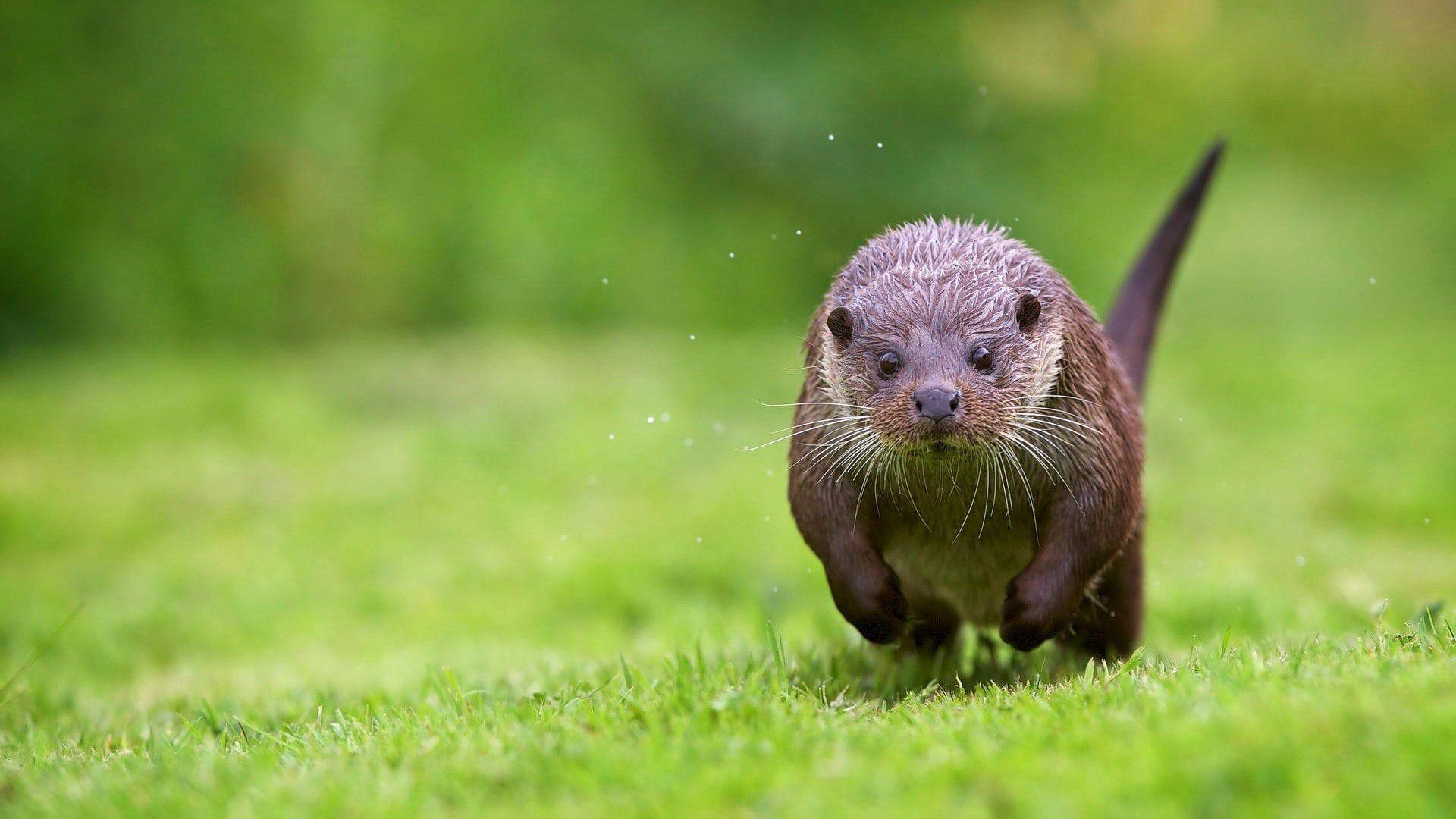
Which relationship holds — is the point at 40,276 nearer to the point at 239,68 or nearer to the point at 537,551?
the point at 239,68

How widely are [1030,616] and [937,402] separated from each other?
61cm

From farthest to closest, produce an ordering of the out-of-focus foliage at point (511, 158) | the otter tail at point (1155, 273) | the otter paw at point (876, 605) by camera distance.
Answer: the out-of-focus foliage at point (511, 158) → the otter tail at point (1155, 273) → the otter paw at point (876, 605)

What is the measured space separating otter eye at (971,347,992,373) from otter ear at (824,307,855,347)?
0.31 metres

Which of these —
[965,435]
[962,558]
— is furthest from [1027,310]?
[962,558]

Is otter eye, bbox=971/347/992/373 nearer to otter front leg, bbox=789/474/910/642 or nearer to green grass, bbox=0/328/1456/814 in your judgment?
otter front leg, bbox=789/474/910/642

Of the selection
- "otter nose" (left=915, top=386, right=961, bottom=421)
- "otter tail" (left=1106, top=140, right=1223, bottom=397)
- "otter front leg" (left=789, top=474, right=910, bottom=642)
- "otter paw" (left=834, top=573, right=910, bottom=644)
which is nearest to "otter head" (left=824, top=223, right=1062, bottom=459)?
"otter nose" (left=915, top=386, right=961, bottom=421)

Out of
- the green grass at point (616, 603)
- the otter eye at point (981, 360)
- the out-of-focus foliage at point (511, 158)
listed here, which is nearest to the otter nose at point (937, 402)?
the otter eye at point (981, 360)

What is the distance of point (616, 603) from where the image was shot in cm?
604

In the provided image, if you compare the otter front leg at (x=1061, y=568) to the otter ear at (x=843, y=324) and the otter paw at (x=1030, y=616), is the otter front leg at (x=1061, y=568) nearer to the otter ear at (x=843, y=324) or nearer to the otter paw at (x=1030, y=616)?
the otter paw at (x=1030, y=616)

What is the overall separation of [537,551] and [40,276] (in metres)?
7.46

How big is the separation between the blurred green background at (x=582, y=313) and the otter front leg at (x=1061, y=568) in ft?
1.56

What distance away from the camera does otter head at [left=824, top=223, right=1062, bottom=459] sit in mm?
3076

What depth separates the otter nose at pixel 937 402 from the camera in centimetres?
302

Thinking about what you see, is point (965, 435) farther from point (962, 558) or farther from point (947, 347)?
point (962, 558)
